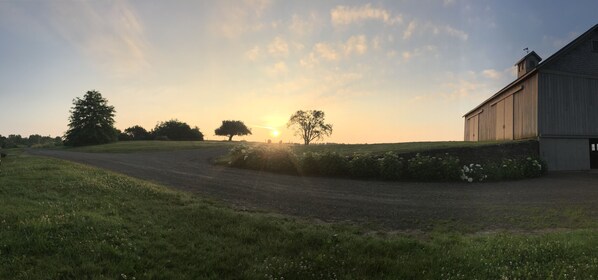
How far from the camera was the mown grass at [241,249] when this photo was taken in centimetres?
511

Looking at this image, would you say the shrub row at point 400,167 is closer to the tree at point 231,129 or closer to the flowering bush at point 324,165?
the flowering bush at point 324,165

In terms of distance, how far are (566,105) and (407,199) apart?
17.4m

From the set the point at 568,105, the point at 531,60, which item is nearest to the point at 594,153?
the point at 568,105

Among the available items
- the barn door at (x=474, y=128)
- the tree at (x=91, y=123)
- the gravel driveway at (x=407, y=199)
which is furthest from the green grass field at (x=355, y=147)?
the tree at (x=91, y=123)

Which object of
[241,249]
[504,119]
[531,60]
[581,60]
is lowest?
[241,249]

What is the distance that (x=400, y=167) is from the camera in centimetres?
1625

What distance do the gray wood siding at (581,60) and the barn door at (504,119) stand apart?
13.1 feet

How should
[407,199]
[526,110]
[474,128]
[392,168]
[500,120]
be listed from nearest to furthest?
1. [407,199]
2. [392,168]
3. [526,110]
4. [500,120]
5. [474,128]

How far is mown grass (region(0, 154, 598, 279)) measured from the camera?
5.11 m

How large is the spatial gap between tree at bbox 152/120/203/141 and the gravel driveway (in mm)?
69707

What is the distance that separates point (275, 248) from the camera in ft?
20.2

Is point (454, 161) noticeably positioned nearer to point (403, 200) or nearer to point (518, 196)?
point (518, 196)

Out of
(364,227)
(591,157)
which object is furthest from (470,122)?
(364,227)

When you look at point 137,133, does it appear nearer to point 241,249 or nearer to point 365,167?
point 365,167
